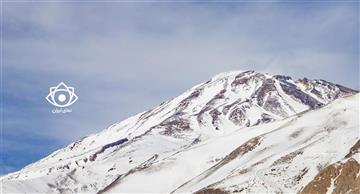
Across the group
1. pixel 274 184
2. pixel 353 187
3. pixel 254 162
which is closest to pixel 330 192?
pixel 353 187

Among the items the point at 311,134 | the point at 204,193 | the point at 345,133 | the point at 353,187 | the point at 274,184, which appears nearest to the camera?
the point at 353,187

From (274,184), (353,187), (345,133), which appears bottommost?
(353,187)

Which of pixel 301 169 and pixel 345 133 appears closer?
pixel 301 169

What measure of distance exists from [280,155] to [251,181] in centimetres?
1863

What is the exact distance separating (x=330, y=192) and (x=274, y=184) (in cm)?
1802

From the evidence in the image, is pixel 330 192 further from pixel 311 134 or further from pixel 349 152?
pixel 311 134

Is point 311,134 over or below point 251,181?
over

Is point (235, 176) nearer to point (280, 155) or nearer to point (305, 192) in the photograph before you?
point (280, 155)

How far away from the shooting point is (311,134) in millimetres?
198125

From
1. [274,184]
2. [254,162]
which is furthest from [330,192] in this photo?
[254,162]

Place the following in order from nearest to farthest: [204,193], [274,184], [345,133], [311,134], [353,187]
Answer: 1. [353,187]
2. [274,184]
3. [204,193]
4. [345,133]
5. [311,134]

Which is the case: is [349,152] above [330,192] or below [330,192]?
above

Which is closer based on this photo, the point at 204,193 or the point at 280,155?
the point at 204,193

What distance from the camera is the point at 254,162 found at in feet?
598
